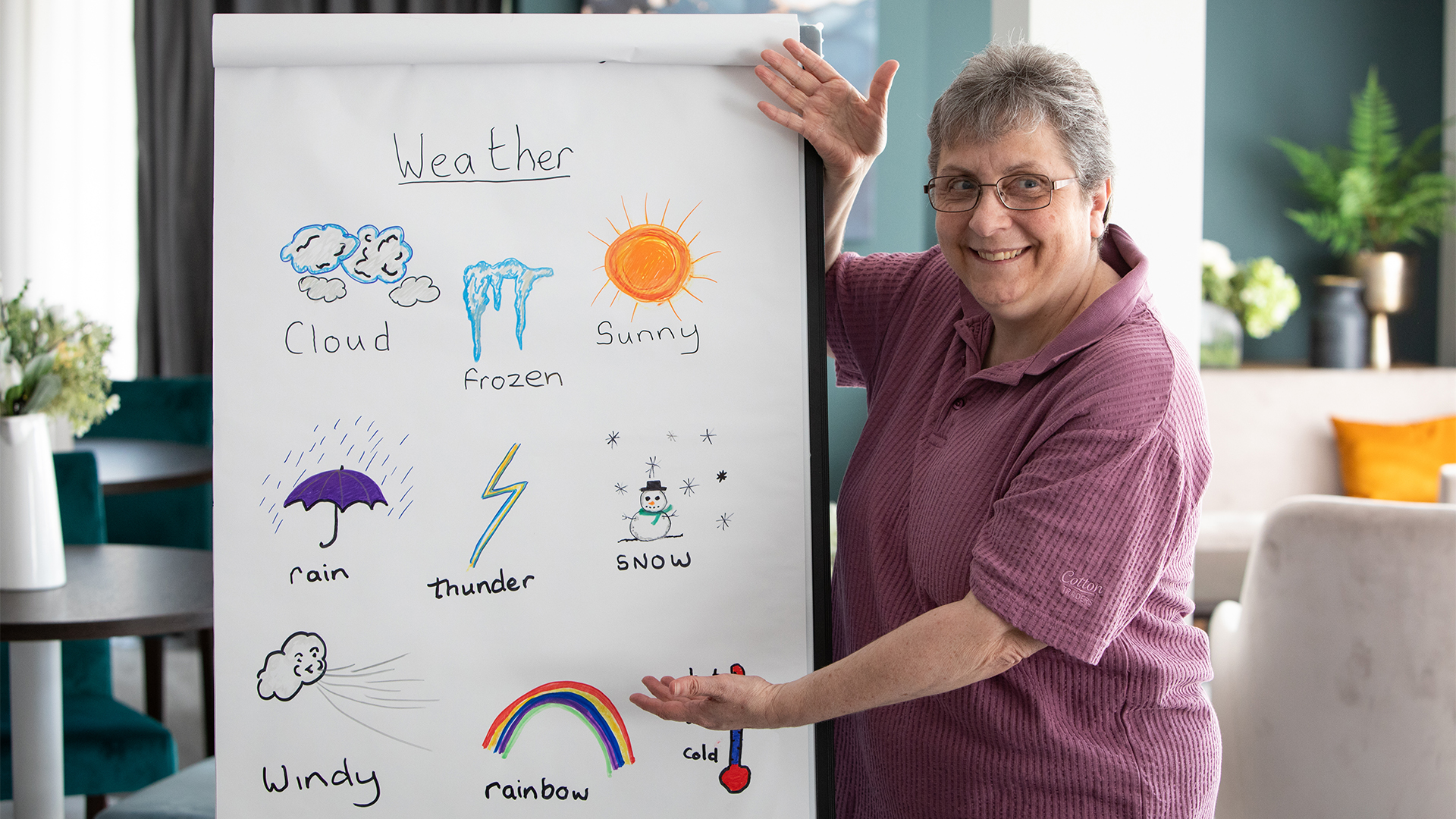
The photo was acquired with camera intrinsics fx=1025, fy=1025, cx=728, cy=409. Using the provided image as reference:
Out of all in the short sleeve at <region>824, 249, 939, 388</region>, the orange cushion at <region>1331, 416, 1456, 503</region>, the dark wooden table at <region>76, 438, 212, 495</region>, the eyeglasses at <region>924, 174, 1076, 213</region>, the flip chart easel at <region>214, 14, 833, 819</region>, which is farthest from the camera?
the orange cushion at <region>1331, 416, 1456, 503</region>

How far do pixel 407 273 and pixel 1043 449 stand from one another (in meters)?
0.73

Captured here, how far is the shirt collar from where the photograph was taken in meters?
1.06

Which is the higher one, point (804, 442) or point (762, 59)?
point (762, 59)

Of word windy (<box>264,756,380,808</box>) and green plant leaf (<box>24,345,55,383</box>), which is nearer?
word windy (<box>264,756,380,808</box>)

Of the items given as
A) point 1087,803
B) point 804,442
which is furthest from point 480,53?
point 1087,803

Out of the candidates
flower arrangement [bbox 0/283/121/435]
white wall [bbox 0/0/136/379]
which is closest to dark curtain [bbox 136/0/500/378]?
white wall [bbox 0/0/136/379]

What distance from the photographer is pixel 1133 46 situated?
2062 millimetres

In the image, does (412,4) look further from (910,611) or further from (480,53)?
(910,611)

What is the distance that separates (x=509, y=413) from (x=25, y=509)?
115cm

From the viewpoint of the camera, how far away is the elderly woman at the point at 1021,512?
0.98m

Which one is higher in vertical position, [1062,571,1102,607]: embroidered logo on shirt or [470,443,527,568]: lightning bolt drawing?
[470,443,527,568]: lightning bolt drawing

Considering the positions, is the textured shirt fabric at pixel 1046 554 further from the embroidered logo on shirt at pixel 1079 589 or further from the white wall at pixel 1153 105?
the white wall at pixel 1153 105

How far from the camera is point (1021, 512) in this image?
991 mm

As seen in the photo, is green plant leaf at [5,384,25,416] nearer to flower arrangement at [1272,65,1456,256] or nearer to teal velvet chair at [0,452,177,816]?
teal velvet chair at [0,452,177,816]
